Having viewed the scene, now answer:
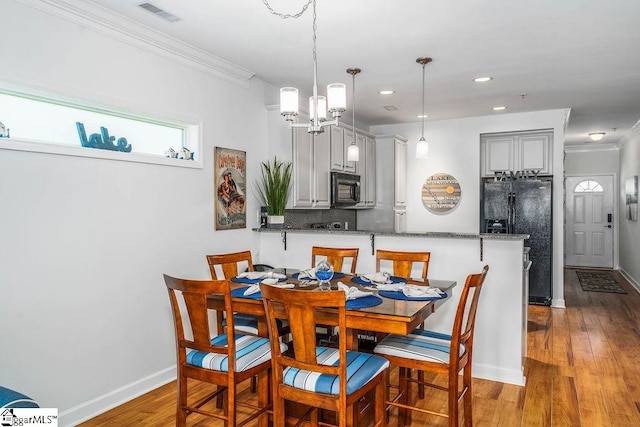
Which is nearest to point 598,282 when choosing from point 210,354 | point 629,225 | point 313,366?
point 629,225

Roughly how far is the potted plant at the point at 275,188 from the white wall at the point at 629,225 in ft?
19.9

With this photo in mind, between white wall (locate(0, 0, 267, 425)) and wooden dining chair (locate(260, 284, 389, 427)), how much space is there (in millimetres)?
1424

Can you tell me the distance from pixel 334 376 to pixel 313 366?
116mm

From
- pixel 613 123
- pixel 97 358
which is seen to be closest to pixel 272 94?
pixel 97 358

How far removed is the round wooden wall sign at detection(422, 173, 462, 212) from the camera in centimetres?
661

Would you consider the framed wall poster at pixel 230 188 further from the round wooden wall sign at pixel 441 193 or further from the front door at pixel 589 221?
the front door at pixel 589 221

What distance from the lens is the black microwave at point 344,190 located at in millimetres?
5332

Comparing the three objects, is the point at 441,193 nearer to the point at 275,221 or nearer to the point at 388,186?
the point at 388,186

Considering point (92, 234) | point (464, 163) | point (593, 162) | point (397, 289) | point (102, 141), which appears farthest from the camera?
point (593, 162)

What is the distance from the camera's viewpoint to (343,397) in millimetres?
2018

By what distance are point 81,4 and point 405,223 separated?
16.8ft

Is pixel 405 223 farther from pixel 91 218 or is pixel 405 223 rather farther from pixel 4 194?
pixel 4 194

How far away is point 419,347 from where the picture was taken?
98.3 inches

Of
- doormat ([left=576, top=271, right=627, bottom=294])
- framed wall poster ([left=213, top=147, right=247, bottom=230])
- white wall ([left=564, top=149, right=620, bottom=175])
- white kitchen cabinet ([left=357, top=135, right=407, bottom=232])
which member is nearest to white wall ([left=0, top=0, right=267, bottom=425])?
framed wall poster ([left=213, top=147, right=247, bottom=230])
